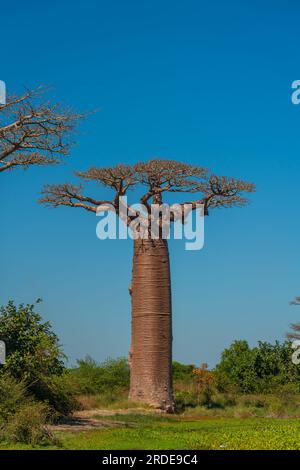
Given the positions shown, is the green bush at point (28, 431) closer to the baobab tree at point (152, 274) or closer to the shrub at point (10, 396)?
the shrub at point (10, 396)

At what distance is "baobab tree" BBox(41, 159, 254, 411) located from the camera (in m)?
18.9

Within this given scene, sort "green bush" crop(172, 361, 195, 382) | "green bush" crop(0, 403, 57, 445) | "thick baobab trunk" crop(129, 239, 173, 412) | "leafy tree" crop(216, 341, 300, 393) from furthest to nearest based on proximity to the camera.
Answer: "green bush" crop(172, 361, 195, 382) → "leafy tree" crop(216, 341, 300, 393) → "thick baobab trunk" crop(129, 239, 173, 412) → "green bush" crop(0, 403, 57, 445)

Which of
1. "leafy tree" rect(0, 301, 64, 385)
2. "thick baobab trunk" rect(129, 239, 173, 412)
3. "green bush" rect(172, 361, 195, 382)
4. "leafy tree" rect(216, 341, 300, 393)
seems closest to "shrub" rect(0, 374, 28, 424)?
"leafy tree" rect(0, 301, 64, 385)

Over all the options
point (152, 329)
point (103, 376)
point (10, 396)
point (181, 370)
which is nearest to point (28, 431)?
point (10, 396)

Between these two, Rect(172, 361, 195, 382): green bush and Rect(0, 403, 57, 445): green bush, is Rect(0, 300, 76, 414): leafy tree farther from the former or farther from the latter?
Rect(172, 361, 195, 382): green bush

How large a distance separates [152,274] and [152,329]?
4.29 ft

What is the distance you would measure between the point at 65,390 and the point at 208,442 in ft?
18.9

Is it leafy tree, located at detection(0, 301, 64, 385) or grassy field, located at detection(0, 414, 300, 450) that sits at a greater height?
leafy tree, located at detection(0, 301, 64, 385)

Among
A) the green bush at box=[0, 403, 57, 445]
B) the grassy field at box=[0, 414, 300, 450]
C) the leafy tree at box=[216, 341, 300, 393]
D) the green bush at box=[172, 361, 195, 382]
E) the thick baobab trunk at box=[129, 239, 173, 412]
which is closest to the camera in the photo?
the grassy field at box=[0, 414, 300, 450]

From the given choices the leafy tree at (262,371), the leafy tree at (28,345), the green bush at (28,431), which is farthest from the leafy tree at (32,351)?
the leafy tree at (262,371)

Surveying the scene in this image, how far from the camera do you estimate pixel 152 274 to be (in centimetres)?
1900
